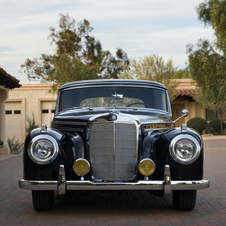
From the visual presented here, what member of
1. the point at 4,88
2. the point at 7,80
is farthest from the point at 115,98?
the point at 4,88

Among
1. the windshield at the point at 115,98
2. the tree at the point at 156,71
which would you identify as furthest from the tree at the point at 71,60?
the windshield at the point at 115,98

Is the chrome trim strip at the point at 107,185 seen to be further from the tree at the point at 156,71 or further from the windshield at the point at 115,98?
the tree at the point at 156,71

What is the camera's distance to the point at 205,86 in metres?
19.7

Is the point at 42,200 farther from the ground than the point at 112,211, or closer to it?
farther from the ground

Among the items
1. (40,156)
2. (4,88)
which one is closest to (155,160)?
(40,156)

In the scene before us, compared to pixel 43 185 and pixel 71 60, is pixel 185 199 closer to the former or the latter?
pixel 43 185

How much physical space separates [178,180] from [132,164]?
0.59m

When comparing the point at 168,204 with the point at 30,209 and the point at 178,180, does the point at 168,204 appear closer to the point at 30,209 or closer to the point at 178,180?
the point at 178,180

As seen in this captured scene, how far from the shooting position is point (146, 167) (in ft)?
13.8

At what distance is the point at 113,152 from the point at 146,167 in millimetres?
445

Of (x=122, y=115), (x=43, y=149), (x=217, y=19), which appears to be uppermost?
(x=217, y=19)

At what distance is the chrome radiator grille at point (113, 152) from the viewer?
4273 millimetres

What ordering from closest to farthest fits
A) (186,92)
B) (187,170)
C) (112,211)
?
(187,170), (112,211), (186,92)

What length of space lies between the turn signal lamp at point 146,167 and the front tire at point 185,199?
58 centimetres
